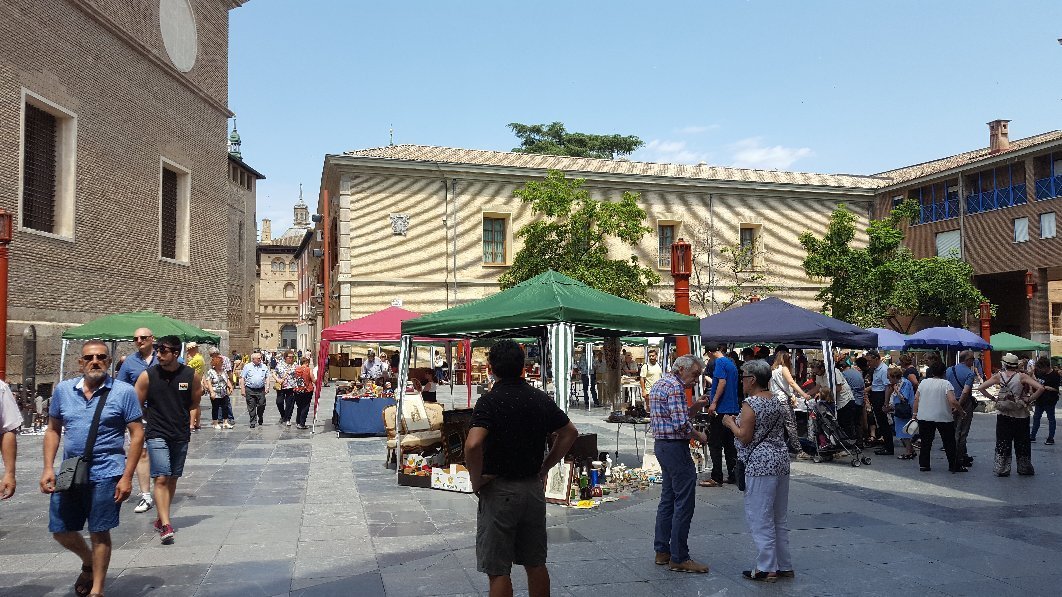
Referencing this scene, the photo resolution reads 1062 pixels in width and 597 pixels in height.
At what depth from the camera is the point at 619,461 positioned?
38.3 ft

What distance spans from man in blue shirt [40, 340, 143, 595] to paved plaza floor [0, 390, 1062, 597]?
598 millimetres

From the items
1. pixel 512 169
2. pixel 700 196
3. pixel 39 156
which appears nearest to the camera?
pixel 39 156

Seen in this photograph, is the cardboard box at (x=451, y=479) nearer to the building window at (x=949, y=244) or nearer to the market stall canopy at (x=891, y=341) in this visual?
the market stall canopy at (x=891, y=341)

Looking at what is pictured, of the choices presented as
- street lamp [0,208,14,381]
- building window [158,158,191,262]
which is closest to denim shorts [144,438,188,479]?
street lamp [0,208,14,381]

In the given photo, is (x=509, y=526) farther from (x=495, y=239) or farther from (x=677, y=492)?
(x=495, y=239)

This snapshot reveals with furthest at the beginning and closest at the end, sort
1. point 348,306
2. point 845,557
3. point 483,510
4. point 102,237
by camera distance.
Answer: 1. point 348,306
2. point 102,237
3. point 845,557
4. point 483,510

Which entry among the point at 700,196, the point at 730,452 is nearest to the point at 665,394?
the point at 730,452

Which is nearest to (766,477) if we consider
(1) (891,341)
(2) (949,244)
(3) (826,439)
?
(3) (826,439)

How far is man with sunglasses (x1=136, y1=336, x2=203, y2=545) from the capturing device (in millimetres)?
6766

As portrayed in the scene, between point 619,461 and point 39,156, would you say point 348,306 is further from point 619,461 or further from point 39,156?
point 619,461

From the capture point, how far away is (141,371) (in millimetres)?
8500

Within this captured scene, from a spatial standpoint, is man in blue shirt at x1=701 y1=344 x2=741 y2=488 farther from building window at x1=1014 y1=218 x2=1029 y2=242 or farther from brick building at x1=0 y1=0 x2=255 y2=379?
building window at x1=1014 y1=218 x2=1029 y2=242

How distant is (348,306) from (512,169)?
8.85m

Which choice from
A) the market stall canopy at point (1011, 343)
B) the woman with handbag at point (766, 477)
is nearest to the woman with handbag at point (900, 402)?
the woman with handbag at point (766, 477)
